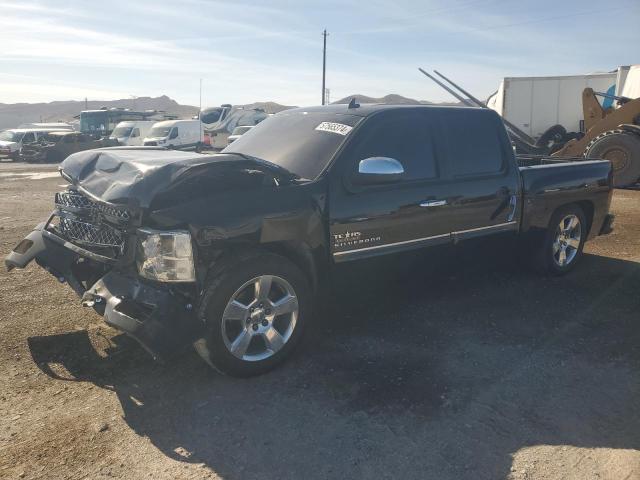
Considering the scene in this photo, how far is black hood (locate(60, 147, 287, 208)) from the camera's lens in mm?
3289

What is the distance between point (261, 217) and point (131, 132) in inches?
1059

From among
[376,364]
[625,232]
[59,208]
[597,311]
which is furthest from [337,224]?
[625,232]

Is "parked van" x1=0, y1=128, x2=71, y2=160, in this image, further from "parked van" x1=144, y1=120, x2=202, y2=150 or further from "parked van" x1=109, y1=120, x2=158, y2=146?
"parked van" x1=144, y1=120, x2=202, y2=150

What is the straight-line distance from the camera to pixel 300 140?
437 centimetres

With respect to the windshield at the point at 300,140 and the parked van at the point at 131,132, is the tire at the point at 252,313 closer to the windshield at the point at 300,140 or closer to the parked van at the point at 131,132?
the windshield at the point at 300,140

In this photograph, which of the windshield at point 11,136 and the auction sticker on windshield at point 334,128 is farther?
the windshield at point 11,136

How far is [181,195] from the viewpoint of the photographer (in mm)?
3385

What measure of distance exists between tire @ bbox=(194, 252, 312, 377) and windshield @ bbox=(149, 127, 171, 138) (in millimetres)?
23021

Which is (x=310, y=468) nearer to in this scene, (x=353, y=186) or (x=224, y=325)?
(x=224, y=325)

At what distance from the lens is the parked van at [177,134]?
24766 mm

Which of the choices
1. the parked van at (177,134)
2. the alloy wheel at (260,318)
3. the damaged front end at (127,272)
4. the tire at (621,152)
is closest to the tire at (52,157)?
Answer: the parked van at (177,134)

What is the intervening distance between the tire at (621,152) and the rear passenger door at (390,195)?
10285 mm

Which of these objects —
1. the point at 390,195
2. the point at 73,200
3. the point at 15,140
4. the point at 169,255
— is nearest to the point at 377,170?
the point at 390,195

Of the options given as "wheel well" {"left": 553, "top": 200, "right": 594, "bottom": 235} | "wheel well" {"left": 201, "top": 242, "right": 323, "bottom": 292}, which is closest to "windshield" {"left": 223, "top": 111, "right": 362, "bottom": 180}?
"wheel well" {"left": 201, "top": 242, "right": 323, "bottom": 292}
